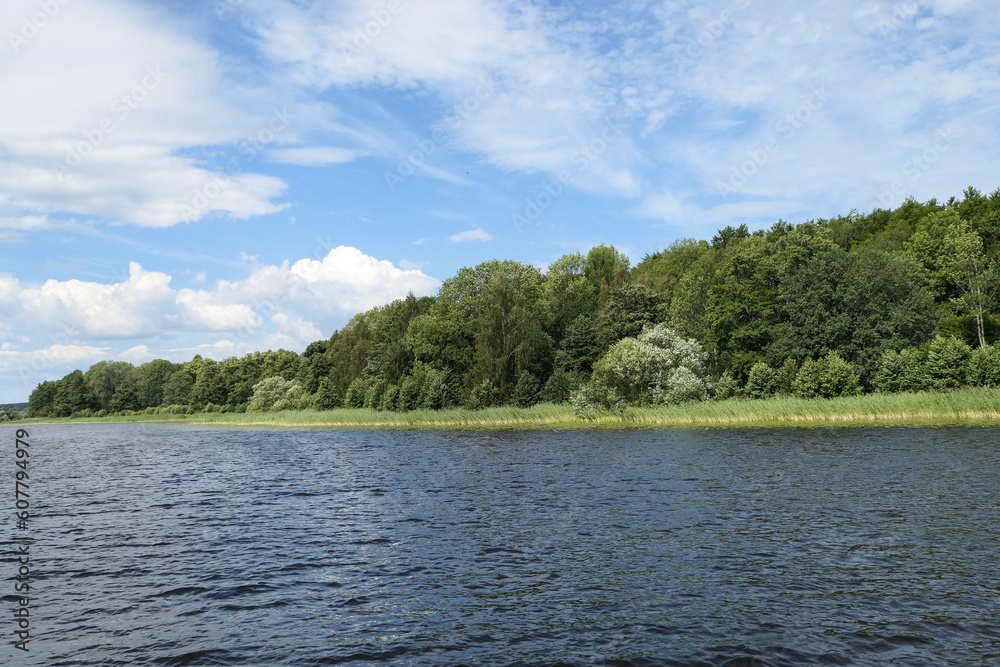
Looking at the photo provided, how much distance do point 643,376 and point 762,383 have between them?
13741 millimetres

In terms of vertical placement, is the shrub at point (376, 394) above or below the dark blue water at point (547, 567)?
above

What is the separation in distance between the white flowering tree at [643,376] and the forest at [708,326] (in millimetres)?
172

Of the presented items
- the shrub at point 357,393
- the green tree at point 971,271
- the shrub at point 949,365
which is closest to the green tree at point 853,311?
the green tree at point 971,271

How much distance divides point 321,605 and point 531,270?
106 metres

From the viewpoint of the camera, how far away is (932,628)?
1145 cm

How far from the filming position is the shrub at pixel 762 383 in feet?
227

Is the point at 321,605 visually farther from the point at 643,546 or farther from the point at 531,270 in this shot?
the point at 531,270

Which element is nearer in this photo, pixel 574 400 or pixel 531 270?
pixel 574 400

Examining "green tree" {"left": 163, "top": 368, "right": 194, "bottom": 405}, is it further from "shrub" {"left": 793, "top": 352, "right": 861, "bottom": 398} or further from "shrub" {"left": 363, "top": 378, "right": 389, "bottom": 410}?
"shrub" {"left": 793, "top": 352, "right": 861, "bottom": 398}

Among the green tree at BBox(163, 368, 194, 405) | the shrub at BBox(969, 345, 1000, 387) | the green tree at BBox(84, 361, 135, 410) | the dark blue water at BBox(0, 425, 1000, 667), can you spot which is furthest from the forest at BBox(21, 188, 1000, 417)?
the green tree at BBox(84, 361, 135, 410)

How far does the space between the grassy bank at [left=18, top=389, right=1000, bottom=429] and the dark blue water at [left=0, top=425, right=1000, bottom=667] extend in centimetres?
1697

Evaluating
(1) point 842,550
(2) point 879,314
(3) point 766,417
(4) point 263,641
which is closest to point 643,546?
(1) point 842,550

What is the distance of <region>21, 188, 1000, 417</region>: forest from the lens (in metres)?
68.4

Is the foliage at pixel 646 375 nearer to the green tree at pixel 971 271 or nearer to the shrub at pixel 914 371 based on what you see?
the shrub at pixel 914 371
